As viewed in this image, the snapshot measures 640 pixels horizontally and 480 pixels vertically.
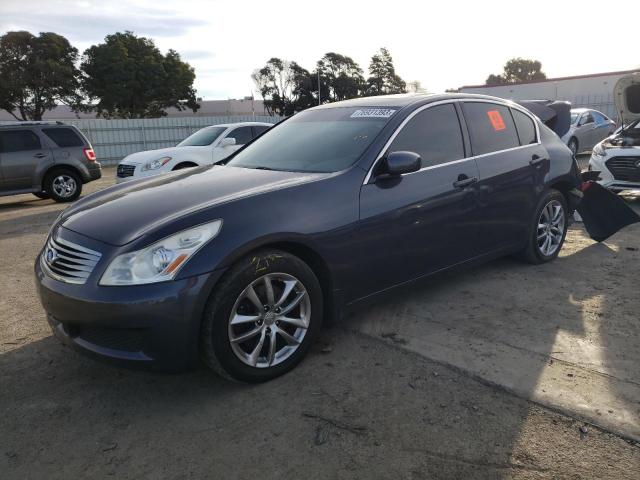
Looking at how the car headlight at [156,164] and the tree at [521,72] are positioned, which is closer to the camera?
the car headlight at [156,164]

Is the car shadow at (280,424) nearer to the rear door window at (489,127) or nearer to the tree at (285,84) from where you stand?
the rear door window at (489,127)

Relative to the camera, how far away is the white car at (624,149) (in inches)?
303

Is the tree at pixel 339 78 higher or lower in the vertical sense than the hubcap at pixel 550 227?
higher

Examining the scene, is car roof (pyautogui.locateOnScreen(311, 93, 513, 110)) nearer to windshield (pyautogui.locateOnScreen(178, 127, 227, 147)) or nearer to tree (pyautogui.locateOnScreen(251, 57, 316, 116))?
windshield (pyautogui.locateOnScreen(178, 127, 227, 147))

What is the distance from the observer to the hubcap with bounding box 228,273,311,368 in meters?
2.87

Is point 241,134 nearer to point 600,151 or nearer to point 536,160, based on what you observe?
point 600,151

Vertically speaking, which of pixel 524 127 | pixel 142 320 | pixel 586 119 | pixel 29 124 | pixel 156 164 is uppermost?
pixel 29 124

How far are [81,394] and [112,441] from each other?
577 millimetres

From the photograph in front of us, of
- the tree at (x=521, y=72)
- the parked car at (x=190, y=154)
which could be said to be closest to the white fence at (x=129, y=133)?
the parked car at (x=190, y=154)

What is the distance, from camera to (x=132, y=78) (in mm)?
37594

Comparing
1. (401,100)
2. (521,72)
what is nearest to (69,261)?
(401,100)

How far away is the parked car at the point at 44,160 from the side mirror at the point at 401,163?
9.67 m

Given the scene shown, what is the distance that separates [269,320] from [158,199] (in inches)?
40.8

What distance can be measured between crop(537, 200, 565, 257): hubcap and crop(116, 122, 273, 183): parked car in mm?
5610
